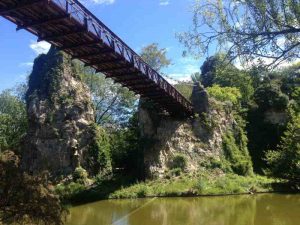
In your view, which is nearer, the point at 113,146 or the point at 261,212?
the point at 261,212

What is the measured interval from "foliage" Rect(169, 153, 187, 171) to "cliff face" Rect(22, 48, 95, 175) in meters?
6.08

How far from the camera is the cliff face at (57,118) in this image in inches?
1137

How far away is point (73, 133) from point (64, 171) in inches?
107

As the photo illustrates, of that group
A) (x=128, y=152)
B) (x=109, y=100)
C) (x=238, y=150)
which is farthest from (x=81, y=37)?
(x=109, y=100)

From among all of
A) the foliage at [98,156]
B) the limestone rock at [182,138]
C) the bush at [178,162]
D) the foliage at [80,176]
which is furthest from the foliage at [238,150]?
the foliage at [80,176]

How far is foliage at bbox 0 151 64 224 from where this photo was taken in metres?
12.2

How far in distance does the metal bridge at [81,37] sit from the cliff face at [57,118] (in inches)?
199

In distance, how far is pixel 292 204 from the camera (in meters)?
20.9

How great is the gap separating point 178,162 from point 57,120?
361 inches

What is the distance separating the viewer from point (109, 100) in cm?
→ 4528

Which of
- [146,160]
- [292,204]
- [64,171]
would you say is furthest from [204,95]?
[292,204]

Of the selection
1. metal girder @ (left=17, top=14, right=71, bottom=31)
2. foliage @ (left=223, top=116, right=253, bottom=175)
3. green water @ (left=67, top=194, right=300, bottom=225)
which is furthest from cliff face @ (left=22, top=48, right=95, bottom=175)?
metal girder @ (left=17, top=14, right=71, bottom=31)

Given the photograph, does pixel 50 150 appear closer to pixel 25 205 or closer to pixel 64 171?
pixel 64 171

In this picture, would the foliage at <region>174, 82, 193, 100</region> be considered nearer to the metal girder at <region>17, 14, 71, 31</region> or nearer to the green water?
the green water
